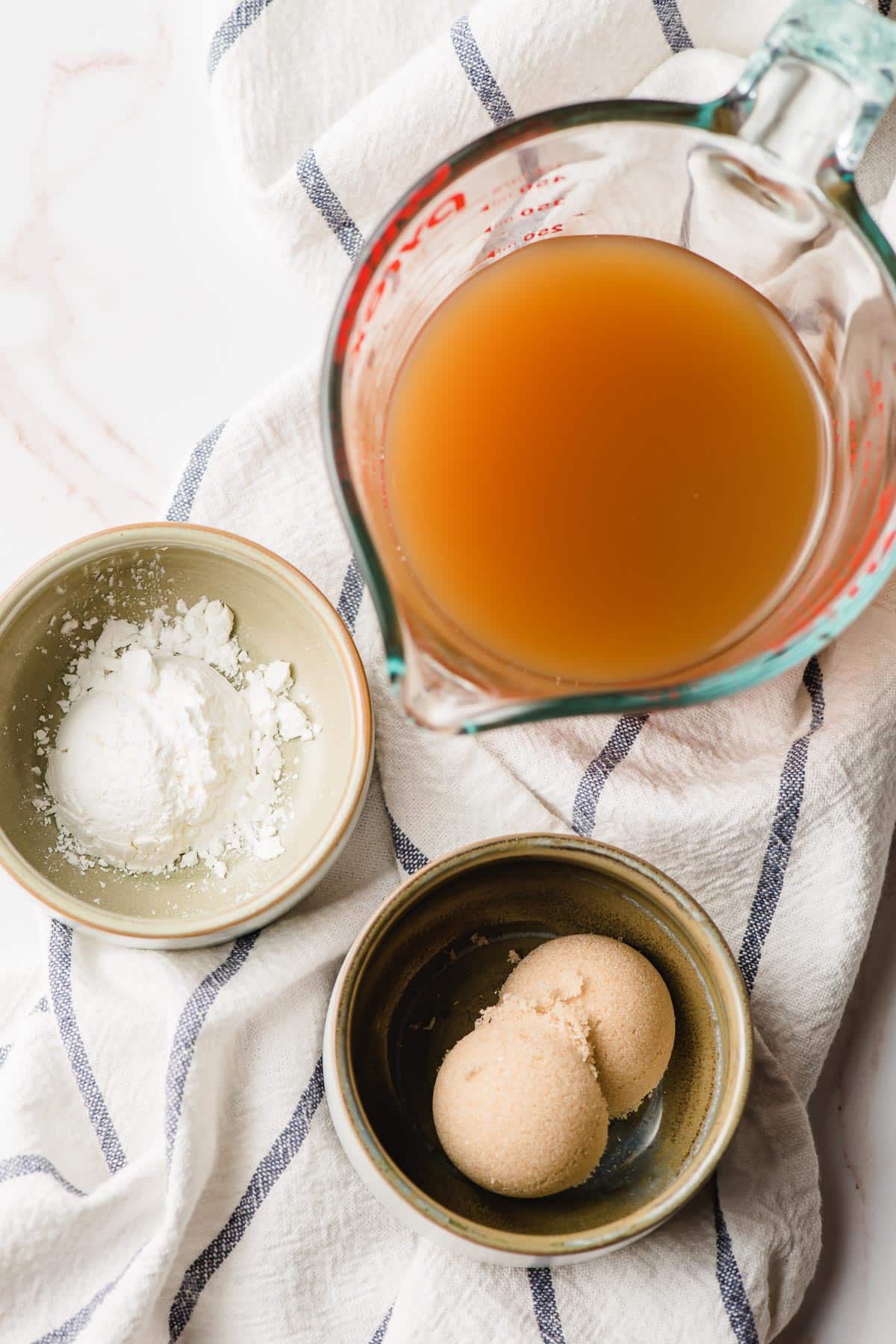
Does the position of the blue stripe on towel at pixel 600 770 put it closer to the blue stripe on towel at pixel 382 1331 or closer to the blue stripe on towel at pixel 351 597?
the blue stripe on towel at pixel 351 597

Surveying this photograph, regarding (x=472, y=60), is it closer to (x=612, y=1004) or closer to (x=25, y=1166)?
(x=612, y=1004)

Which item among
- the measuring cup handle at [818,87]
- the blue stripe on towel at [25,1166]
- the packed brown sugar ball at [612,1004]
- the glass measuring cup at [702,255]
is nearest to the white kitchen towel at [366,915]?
the blue stripe on towel at [25,1166]

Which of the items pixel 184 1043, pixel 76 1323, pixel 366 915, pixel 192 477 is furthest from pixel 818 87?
pixel 76 1323

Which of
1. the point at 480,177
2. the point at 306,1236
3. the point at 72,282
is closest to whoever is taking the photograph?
the point at 480,177

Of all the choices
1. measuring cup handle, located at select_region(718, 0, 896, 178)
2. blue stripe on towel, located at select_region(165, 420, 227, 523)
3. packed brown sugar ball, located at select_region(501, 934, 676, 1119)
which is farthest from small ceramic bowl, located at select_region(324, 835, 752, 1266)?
measuring cup handle, located at select_region(718, 0, 896, 178)

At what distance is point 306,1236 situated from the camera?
42.4 inches

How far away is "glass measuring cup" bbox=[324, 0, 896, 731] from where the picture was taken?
785 millimetres

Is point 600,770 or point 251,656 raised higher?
point 251,656

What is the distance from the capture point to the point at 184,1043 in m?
1.07

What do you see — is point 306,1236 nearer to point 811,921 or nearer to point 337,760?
point 337,760

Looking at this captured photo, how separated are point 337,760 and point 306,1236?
396 millimetres

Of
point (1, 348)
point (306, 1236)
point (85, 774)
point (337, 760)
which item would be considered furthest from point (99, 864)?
point (1, 348)

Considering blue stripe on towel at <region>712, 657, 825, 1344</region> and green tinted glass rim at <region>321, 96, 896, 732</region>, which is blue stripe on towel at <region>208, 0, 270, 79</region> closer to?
green tinted glass rim at <region>321, 96, 896, 732</region>

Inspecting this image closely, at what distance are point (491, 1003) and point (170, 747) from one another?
0.36 m
